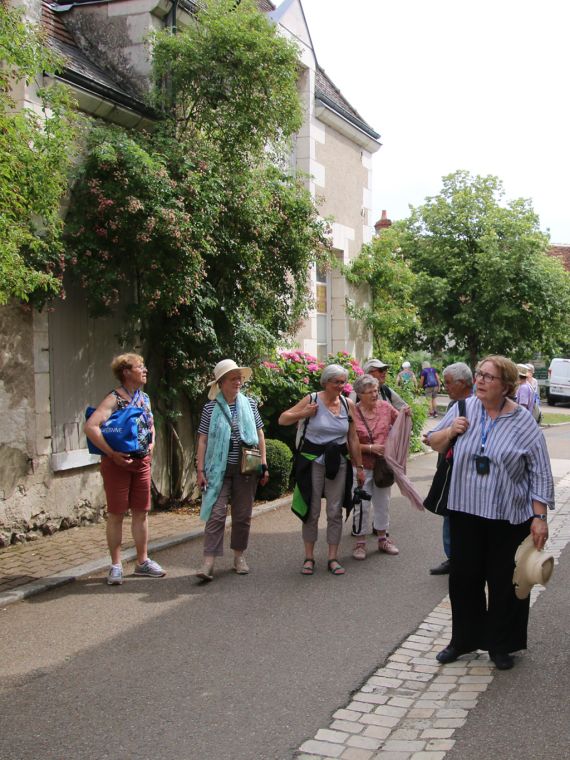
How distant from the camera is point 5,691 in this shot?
4.25 metres

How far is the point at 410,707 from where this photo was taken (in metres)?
4.02

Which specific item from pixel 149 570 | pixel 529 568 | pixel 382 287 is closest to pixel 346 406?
pixel 149 570

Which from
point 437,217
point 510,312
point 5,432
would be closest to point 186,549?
point 5,432

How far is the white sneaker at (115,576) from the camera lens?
20.6ft

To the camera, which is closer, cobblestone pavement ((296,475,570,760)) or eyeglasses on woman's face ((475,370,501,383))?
cobblestone pavement ((296,475,570,760))

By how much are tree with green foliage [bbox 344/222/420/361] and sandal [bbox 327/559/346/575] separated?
8.52 meters

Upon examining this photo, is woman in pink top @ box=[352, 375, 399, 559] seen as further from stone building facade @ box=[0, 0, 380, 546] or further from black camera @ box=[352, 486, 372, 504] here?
stone building facade @ box=[0, 0, 380, 546]

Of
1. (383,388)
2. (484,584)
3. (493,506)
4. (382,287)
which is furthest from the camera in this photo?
(382,287)

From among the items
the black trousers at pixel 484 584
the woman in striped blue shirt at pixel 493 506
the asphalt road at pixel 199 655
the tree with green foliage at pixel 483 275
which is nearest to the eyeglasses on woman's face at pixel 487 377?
the woman in striped blue shirt at pixel 493 506

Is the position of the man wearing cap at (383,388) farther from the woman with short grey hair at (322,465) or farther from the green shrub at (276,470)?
the green shrub at (276,470)

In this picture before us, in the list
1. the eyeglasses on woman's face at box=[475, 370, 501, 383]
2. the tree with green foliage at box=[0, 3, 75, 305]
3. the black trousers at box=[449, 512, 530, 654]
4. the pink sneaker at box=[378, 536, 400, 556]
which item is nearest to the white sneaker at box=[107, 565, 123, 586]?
the tree with green foliage at box=[0, 3, 75, 305]

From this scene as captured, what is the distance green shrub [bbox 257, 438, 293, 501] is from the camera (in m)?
9.74

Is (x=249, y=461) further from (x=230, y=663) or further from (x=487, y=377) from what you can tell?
(x=487, y=377)

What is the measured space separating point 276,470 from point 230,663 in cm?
520
